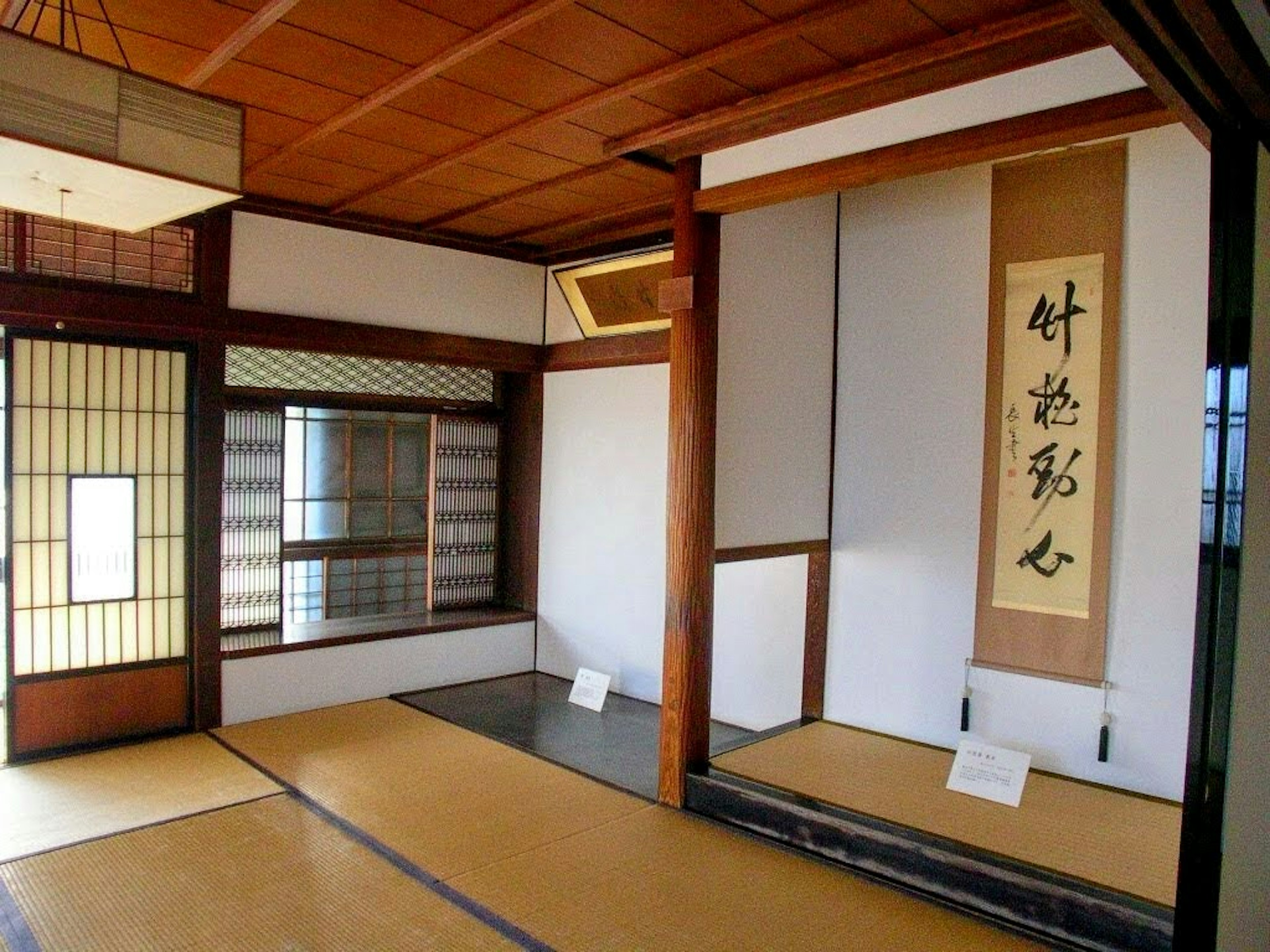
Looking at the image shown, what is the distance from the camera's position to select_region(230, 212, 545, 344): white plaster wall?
4480mm

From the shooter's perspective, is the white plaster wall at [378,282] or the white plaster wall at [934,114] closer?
the white plaster wall at [934,114]

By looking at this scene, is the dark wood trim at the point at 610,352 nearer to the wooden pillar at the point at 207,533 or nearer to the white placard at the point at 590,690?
the white placard at the point at 590,690

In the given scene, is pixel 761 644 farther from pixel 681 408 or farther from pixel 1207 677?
pixel 1207 677

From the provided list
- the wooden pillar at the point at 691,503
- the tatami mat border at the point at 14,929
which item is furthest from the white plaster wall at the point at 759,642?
the tatami mat border at the point at 14,929

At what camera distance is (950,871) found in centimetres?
268

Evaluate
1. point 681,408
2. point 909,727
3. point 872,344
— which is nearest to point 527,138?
point 681,408

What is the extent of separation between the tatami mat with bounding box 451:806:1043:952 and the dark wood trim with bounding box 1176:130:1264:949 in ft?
3.35

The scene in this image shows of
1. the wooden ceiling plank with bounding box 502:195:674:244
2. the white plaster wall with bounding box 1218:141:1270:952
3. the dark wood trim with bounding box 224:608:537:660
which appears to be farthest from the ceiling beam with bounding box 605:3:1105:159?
the dark wood trim with bounding box 224:608:537:660

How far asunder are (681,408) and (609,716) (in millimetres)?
2039

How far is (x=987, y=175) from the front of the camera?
3535 millimetres

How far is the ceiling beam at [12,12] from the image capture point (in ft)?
8.15

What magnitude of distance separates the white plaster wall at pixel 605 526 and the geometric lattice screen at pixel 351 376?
0.50 meters

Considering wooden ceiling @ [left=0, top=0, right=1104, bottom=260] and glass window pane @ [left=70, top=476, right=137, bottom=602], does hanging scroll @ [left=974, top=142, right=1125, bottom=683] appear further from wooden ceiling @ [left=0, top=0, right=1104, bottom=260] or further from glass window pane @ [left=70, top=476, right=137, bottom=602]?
glass window pane @ [left=70, top=476, right=137, bottom=602]

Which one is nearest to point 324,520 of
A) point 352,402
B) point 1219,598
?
point 352,402
